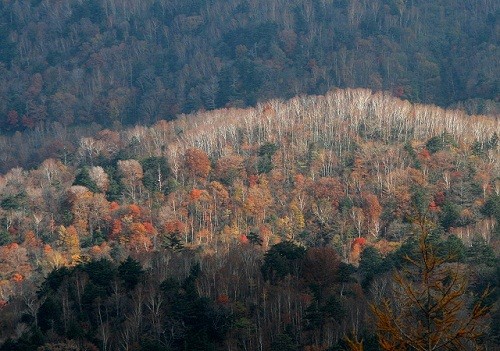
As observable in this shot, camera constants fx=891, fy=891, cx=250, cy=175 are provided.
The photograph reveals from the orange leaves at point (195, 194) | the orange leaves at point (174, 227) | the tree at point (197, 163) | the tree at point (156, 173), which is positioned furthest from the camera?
the tree at point (197, 163)

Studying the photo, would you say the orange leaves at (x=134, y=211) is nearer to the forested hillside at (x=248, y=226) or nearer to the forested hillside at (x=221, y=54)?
the forested hillside at (x=248, y=226)

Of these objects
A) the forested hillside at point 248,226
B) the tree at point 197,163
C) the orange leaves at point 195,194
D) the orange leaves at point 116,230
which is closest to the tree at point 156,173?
the forested hillside at point 248,226

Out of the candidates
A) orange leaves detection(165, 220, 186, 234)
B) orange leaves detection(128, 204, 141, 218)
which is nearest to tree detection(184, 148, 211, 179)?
orange leaves detection(128, 204, 141, 218)

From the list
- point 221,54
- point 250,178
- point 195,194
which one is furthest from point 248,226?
point 221,54

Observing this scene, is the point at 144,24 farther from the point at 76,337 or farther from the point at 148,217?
the point at 76,337

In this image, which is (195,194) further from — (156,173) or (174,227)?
(174,227)

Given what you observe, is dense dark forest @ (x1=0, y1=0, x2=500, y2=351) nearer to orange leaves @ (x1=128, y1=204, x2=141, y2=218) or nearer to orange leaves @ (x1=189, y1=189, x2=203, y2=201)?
orange leaves @ (x1=189, y1=189, x2=203, y2=201)

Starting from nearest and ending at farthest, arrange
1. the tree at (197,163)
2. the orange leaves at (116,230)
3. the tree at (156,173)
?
the orange leaves at (116,230) → the tree at (156,173) → the tree at (197,163)
